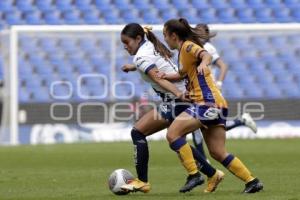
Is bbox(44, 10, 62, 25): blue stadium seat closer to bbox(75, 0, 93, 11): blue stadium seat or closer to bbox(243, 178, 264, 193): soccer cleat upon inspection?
bbox(75, 0, 93, 11): blue stadium seat

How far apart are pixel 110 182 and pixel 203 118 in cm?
126

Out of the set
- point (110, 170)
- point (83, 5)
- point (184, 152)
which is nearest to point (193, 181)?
point (184, 152)

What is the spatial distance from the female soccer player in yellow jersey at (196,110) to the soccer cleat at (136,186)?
584 mm

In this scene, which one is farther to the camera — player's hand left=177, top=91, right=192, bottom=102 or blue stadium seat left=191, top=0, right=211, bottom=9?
blue stadium seat left=191, top=0, right=211, bottom=9

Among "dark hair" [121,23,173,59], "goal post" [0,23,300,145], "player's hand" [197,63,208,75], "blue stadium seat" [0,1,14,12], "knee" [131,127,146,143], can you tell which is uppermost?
"blue stadium seat" [0,1,14,12]

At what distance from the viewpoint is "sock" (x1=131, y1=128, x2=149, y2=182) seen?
9.21 m

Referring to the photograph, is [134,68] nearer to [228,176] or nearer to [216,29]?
[228,176]

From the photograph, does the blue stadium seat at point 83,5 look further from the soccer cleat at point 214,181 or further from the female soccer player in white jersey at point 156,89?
the soccer cleat at point 214,181

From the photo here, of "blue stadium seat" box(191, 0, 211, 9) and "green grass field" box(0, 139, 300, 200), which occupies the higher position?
"blue stadium seat" box(191, 0, 211, 9)

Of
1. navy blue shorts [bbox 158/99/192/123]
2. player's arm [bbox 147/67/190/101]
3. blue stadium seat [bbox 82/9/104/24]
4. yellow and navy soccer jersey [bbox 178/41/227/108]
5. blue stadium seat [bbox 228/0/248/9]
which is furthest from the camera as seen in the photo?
blue stadium seat [bbox 228/0/248/9]

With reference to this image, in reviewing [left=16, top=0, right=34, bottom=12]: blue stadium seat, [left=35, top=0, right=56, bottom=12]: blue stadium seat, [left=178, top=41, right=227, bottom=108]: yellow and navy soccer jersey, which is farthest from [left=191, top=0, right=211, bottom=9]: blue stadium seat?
[left=178, top=41, right=227, bottom=108]: yellow and navy soccer jersey

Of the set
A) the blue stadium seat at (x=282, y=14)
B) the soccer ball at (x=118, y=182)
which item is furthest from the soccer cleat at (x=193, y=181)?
the blue stadium seat at (x=282, y=14)

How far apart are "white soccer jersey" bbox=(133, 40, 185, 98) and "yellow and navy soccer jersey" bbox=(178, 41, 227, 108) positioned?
14.7 inches

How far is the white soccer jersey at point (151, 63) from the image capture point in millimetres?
8961
